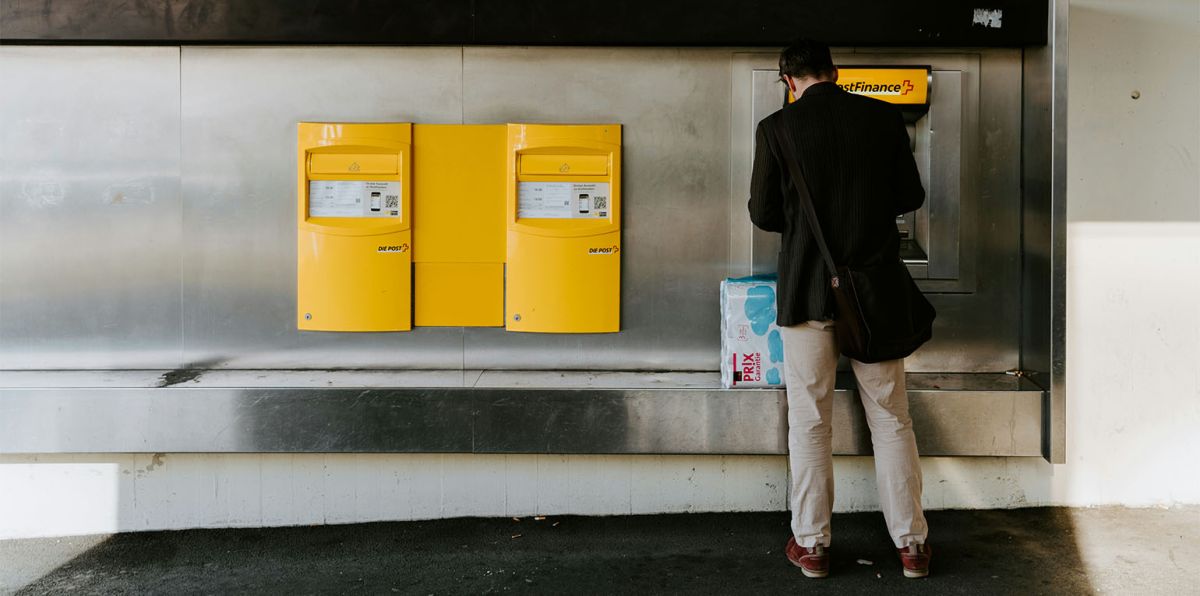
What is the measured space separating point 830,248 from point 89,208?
319 cm

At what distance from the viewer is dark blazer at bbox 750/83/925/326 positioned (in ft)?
10.8

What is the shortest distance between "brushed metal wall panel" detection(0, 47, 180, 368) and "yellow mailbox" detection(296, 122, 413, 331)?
61 cm

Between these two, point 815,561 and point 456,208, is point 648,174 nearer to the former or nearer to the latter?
point 456,208

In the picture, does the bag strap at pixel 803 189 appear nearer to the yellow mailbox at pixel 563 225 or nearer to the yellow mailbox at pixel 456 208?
the yellow mailbox at pixel 563 225

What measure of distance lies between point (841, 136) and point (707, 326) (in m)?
1.32

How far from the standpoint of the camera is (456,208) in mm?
4289

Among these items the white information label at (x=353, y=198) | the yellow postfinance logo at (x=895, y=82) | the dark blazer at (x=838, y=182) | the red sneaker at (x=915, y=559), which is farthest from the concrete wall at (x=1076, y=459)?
the dark blazer at (x=838, y=182)

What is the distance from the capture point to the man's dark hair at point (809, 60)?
3355 mm

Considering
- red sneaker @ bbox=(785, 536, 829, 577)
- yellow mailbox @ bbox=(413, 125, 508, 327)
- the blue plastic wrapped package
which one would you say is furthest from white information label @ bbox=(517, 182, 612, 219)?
red sneaker @ bbox=(785, 536, 829, 577)

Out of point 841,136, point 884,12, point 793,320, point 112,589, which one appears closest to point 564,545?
point 793,320

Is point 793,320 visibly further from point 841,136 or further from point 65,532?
point 65,532

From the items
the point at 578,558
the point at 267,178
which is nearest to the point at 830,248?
the point at 578,558

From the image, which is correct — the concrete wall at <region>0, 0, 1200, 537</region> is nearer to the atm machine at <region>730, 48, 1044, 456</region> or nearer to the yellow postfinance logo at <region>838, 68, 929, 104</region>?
the atm machine at <region>730, 48, 1044, 456</region>

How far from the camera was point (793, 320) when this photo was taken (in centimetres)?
333
